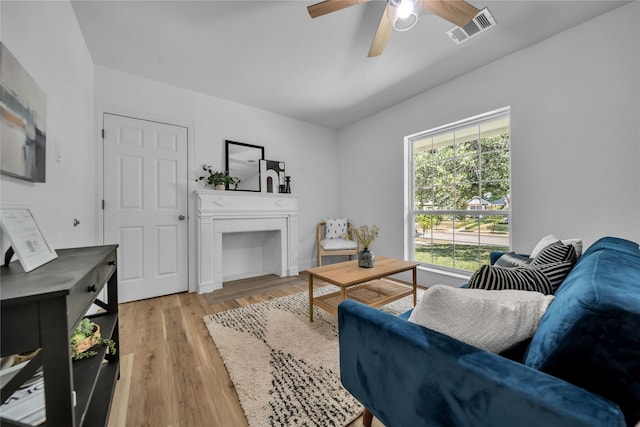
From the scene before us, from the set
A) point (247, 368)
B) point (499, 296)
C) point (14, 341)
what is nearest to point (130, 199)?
point (247, 368)

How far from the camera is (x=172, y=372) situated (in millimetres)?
1572

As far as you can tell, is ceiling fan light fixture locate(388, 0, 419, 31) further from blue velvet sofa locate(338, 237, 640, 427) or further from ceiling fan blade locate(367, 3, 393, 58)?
blue velvet sofa locate(338, 237, 640, 427)

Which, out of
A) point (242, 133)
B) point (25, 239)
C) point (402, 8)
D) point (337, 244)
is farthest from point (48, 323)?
point (337, 244)

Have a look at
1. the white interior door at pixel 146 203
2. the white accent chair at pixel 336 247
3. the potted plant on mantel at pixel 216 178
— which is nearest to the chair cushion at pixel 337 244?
the white accent chair at pixel 336 247

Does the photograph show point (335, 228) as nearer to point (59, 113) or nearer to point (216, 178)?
point (216, 178)

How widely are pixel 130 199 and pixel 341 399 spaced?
2.90m

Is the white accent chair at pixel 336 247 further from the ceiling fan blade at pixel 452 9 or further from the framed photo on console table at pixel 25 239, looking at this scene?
the framed photo on console table at pixel 25 239

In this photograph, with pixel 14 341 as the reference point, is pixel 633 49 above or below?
above

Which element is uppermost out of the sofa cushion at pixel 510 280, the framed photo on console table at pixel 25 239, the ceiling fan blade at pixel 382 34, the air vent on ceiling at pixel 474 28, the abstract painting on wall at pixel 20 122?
the air vent on ceiling at pixel 474 28

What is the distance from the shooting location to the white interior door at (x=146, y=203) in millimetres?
2705

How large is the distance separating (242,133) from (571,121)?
11.8 feet

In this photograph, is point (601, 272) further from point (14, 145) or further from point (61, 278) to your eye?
point (14, 145)

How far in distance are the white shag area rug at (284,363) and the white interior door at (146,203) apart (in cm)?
110

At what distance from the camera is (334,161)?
462 centimetres
